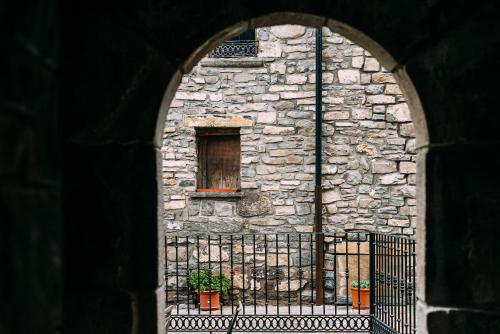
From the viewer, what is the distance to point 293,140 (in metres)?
8.42

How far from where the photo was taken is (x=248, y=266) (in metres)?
8.48

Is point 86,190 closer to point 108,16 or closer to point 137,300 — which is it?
point 137,300

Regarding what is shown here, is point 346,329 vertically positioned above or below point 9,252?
below

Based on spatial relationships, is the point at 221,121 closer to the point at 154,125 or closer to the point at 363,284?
the point at 363,284

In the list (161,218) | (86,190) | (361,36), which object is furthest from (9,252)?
(361,36)

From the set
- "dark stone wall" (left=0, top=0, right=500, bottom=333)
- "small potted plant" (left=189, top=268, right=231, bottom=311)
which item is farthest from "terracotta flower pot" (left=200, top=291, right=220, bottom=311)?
"dark stone wall" (left=0, top=0, right=500, bottom=333)

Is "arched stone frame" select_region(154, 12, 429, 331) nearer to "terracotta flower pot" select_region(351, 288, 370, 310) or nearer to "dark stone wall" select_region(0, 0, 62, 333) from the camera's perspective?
"dark stone wall" select_region(0, 0, 62, 333)

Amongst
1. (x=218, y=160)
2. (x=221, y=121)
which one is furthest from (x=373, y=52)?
(x=218, y=160)

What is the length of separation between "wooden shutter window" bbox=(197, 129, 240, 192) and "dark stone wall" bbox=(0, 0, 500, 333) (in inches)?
257

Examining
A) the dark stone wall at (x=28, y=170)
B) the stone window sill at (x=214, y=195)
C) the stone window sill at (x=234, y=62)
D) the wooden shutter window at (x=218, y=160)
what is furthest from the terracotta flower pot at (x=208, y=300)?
the dark stone wall at (x=28, y=170)

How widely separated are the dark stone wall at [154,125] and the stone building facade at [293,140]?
20.8ft

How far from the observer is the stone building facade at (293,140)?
8336 millimetres

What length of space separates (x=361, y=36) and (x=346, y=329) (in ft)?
18.2

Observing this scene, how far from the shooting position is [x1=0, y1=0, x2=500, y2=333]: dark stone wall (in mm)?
2025
